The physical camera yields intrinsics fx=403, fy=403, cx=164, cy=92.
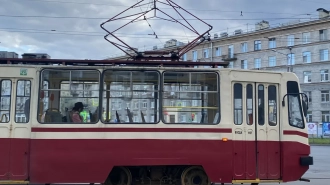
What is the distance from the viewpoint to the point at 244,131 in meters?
9.45

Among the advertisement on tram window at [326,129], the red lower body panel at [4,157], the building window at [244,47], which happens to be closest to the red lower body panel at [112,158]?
the red lower body panel at [4,157]

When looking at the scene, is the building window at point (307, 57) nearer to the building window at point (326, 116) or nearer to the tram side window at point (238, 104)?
the building window at point (326, 116)

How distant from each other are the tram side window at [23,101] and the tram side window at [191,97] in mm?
3049

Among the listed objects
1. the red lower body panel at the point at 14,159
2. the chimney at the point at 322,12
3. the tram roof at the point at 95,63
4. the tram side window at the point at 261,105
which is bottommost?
A: the red lower body panel at the point at 14,159

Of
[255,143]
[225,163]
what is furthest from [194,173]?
[255,143]

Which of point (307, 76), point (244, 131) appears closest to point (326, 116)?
point (307, 76)

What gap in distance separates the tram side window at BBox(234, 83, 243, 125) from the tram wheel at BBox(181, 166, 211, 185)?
56.4 inches

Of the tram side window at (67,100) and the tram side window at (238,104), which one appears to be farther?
the tram side window at (238,104)

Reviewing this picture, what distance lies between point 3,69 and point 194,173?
498 centimetres

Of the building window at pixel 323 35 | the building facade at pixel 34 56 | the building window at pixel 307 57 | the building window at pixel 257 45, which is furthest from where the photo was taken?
the building window at pixel 257 45

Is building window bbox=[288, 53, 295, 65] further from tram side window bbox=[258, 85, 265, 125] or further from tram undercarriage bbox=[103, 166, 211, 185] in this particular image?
tram undercarriage bbox=[103, 166, 211, 185]

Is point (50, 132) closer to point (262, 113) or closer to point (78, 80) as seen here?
point (78, 80)

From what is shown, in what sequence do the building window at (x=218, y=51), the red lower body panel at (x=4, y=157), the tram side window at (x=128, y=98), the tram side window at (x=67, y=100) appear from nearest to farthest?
the red lower body panel at (x=4, y=157), the tram side window at (x=67, y=100), the tram side window at (x=128, y=98), the building window at (x=218, y=51)

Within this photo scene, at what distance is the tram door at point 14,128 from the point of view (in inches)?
348
